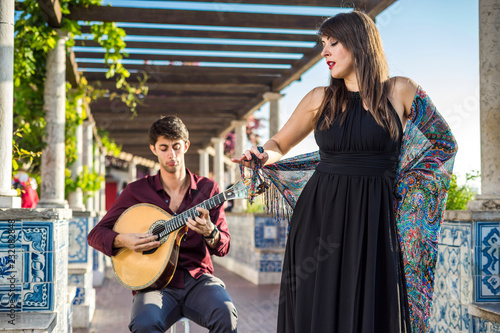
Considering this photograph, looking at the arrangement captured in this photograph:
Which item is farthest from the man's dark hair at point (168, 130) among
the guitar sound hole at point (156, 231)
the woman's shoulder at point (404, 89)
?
the woman's shoulder at point (404, 89)

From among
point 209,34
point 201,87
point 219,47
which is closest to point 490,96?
point 209,34

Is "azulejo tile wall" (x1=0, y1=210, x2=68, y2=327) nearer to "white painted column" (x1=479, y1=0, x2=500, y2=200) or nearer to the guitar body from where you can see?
the guitar body

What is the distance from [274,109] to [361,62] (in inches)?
274

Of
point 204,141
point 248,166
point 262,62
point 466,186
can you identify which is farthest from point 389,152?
point 204,141

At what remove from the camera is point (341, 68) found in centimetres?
210

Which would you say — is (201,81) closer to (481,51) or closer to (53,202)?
(53,202)

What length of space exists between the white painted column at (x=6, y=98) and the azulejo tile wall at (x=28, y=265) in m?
0.27

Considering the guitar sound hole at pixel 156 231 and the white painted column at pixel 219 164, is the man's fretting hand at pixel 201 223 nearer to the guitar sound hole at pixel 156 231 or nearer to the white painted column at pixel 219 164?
the guitar sound hole at pixel 156 231

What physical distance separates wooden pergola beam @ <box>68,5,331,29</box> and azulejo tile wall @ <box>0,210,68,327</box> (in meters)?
3.25

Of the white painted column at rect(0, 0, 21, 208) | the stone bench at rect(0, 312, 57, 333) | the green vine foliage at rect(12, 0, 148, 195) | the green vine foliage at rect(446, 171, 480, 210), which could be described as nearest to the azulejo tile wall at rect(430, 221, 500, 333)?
the green vine foliage at rect(446, 171, 480, 210)

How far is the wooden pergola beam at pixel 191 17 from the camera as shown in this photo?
5680 millimetres

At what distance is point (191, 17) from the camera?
5.84 meters

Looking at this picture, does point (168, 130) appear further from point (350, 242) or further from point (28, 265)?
point (350, 242)

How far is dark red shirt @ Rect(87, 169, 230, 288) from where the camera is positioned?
9.55ft
